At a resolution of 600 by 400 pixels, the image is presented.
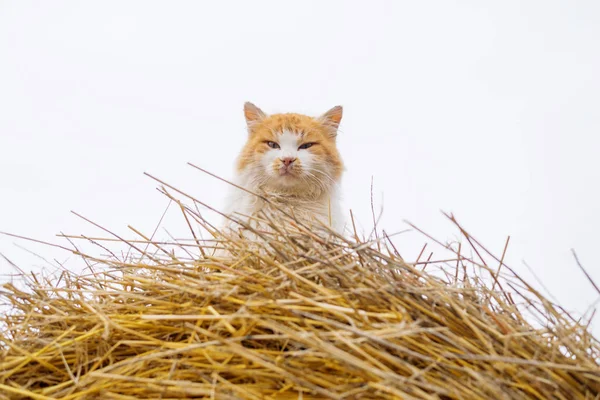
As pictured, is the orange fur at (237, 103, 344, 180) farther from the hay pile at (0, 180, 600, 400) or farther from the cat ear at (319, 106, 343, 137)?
the hay pile at (0, 180, 600, 400)

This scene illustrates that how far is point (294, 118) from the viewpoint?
2684 mm

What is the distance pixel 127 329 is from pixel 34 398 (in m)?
0.20

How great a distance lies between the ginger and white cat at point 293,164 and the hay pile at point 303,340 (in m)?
0.98

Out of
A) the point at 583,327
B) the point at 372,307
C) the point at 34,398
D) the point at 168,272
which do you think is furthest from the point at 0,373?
the point at 583,327

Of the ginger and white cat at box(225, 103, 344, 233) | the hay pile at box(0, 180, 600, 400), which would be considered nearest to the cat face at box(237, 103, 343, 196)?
the ginger and white cat at box(225, 103, 344, 233)

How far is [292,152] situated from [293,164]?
0.13 m

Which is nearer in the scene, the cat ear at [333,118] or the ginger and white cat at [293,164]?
the ginger and white cat at [293,164]

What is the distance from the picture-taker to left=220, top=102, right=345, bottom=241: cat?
235 cm

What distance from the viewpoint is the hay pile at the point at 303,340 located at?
982 millimetres

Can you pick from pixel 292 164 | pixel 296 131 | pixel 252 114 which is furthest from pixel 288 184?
pixel 252 114

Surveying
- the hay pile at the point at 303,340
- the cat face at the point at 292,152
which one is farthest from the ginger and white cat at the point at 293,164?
the hay pile at the point at 303,340

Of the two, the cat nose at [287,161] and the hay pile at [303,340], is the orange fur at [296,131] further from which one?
the hay pile at [303,340]

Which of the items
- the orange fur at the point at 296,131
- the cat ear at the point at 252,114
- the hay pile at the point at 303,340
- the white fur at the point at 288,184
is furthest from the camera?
the cat ear at the point at 252,114

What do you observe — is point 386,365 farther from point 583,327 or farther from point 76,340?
point 76,340
